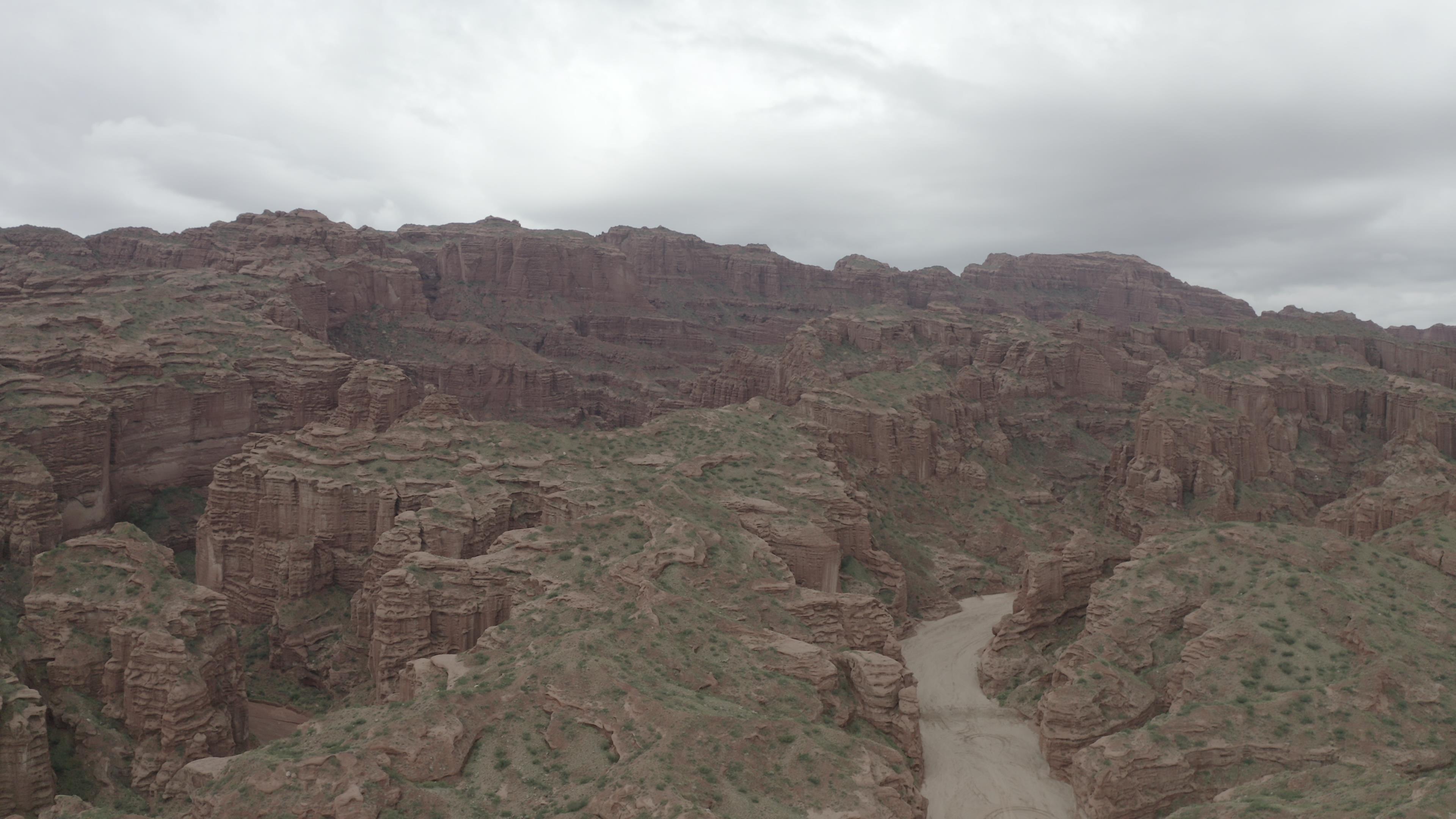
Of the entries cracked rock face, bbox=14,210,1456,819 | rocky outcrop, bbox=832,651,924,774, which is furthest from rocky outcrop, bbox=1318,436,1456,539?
rocky outcrop, bbox=832,651,924,774

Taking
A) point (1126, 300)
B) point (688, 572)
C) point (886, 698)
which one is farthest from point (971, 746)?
point (1126, 300)

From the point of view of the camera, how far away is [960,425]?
8856cm

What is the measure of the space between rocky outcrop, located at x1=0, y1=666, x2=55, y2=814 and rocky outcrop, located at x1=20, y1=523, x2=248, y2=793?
3.32 metres

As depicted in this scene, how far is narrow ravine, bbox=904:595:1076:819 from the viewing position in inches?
1538

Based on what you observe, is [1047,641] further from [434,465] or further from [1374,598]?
[434,465]

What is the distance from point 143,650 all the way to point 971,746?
119 ft

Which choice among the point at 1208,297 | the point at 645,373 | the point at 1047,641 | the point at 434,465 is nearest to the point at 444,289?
the point at 645,373

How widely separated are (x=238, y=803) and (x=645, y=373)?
116778mm

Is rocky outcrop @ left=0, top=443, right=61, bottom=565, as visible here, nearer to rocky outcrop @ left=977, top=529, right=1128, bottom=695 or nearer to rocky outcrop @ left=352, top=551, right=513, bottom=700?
rocky outcrop @ left=352, top=551, right=513, bottom=700

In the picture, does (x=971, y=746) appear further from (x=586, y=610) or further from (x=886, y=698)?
(x=586, y=610)

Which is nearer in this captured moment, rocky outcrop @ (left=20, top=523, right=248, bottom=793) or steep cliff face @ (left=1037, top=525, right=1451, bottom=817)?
steep cliff face @ (left=1037, top=525, right=1451, bottom=817)

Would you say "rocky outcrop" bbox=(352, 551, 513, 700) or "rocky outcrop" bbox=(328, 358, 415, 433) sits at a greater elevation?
"rocky outcrop" bbox=(328, 358, 415, 433)

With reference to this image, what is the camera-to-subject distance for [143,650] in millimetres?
35875

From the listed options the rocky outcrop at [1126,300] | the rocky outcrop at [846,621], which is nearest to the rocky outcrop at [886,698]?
the rocky outcrop at [846,621]
